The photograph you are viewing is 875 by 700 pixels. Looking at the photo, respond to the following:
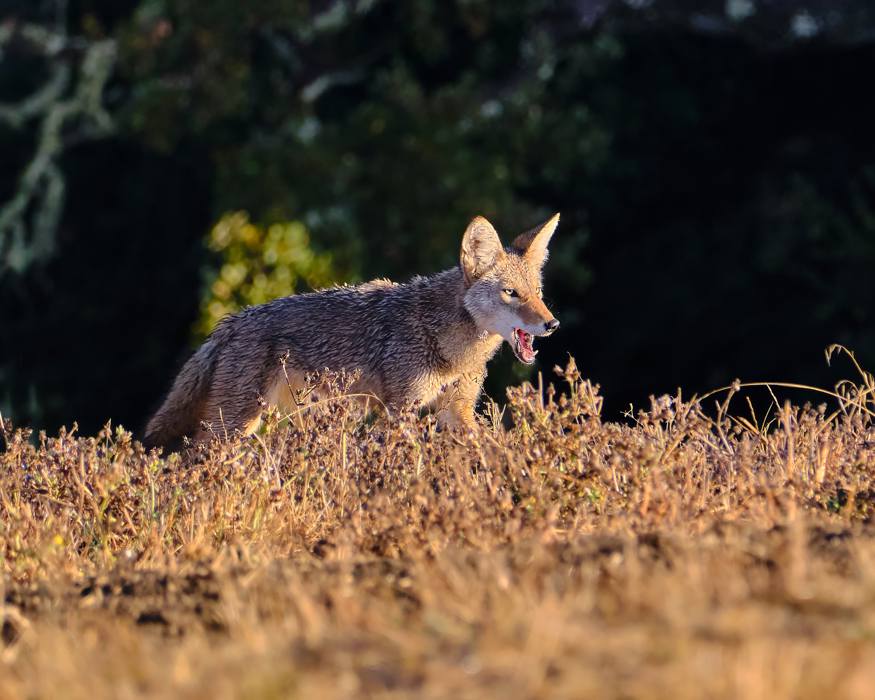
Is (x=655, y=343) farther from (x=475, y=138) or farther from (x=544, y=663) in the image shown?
(x=544, y=663)

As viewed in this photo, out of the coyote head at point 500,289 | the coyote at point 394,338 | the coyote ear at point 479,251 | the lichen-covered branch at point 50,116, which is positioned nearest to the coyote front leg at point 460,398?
the coyote at point 394,338

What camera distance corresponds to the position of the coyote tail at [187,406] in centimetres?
803

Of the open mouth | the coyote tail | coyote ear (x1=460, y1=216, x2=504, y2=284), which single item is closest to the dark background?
the coyote tail

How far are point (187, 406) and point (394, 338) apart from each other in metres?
1.28

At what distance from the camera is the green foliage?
12305mm

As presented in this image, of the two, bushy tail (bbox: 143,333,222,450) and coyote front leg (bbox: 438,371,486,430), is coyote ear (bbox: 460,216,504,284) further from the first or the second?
bushy tail (bbox: 143,333,222,450)

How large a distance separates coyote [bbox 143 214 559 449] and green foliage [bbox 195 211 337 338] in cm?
420

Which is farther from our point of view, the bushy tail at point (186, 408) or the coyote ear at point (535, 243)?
the bushy tail at point (186, 408)

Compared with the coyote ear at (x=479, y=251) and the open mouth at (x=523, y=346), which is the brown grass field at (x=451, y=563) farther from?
the coyote ear at (x=479, y=251)

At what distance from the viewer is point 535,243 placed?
304 inches

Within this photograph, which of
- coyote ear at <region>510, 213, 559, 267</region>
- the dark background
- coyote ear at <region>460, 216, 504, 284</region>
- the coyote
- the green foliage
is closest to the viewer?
the coyote

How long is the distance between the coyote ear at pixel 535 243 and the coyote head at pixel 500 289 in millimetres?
46

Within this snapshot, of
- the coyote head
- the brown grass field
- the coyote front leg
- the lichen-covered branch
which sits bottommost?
the coyote front leg

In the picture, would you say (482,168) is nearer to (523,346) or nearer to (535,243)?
(535,243)
